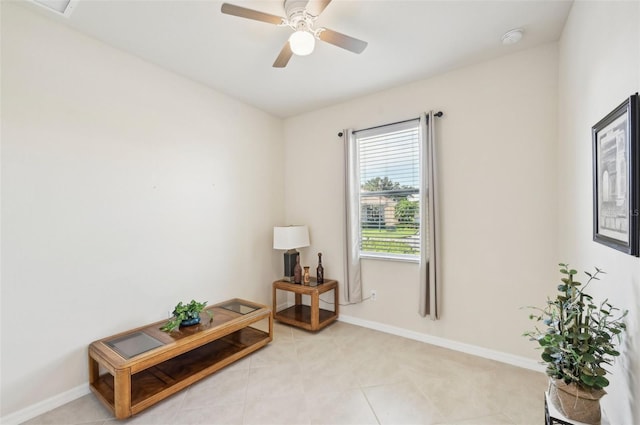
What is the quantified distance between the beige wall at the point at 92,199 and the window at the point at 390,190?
162cm

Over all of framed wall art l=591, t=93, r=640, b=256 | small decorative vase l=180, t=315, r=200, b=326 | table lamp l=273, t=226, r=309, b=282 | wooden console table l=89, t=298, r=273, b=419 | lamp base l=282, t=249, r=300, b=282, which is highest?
framed wall art l=591, t=93, r=640, b=256

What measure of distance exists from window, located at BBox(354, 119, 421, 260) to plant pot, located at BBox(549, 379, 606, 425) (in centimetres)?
180

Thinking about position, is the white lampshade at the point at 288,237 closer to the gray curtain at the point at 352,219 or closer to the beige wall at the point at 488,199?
the gray curtain at the point at 352,219

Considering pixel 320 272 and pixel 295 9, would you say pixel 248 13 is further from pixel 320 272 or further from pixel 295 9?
pixel 320 272

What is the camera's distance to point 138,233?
2.49 metres

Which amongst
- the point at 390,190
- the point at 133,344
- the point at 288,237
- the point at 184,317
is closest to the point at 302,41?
the point at 390,190

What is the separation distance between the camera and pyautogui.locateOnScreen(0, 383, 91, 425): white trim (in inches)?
71.7

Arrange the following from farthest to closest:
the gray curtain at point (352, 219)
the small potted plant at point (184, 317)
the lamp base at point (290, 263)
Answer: the lamp base at point (290, 263) < the gray curtain at point (352, 219) < the small potted plant at point (184, 317)

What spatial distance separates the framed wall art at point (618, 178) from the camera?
3.56ft

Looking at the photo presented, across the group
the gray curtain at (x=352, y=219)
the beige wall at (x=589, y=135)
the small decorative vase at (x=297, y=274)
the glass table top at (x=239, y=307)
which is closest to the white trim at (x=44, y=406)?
the glass table top at (x=239, y=307)

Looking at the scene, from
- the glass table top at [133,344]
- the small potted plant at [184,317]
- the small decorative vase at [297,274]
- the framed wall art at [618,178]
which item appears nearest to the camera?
the framed wall art at [618,178]

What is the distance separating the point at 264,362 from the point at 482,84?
322cm

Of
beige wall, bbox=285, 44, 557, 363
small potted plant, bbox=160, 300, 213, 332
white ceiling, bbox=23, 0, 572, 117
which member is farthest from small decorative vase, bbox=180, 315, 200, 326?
white ceiling, bbox=23, 0, 572, 117

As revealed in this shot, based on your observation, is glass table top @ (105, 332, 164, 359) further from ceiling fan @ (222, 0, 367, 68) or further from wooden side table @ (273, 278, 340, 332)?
ceiling fan @ (222, 0, 367, 68)
